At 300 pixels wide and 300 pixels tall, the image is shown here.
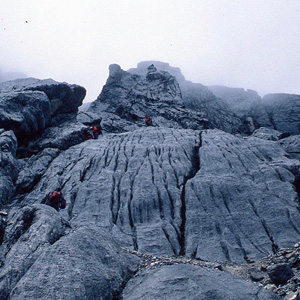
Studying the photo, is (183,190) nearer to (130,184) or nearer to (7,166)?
(130,184)

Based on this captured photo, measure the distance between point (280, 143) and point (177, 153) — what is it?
12769 millimetres

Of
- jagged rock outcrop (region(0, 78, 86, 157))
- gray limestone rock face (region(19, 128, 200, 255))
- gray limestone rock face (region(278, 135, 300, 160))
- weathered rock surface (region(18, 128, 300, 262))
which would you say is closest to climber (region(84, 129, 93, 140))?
jagged rock outcrop (region(0, 78, 86, 157))

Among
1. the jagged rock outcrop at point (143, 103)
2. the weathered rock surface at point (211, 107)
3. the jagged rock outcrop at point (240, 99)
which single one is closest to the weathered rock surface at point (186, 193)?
the jagged rock outcrop at point (143, 103)

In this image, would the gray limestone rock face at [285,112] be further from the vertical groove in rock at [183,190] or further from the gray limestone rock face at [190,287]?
the gray limestone rock face at [190,287]

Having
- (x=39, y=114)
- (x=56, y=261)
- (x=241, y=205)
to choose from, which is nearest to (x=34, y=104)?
(x=39, y=114)

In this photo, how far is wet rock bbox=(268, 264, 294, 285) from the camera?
11328mm

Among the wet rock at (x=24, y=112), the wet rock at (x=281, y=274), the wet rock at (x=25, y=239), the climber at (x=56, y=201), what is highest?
Answer: the wet rock at (x=24, y=112)

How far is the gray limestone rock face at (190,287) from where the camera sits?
30.9ft

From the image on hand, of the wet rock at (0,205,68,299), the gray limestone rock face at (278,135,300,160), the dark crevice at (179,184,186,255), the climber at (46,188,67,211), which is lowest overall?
the dark crevice at (179,184,186,255)

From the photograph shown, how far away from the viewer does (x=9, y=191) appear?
24.9m

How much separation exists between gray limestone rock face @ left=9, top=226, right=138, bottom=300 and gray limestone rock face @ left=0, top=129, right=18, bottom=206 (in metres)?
14.8

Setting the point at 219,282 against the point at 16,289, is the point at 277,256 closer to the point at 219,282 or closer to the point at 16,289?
the point at 219,282

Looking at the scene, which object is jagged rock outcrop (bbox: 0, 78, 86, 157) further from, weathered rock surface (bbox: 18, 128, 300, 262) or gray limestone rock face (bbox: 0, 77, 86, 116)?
weathered rock surface (bbox: 18, 128, 300, 262)

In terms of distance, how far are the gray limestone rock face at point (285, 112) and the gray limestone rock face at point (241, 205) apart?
37773 mm
